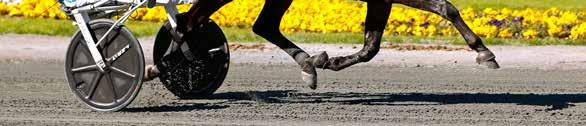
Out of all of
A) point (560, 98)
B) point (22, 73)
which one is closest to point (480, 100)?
point (560, 98)

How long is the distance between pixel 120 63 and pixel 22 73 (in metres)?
2.79

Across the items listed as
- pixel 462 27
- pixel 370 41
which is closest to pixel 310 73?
pixel 370 41

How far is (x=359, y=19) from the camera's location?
1373 centimetres

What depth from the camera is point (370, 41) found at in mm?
8039

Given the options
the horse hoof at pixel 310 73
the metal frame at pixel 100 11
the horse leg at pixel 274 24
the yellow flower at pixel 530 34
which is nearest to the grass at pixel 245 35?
the yellow flower at pixel 530 34

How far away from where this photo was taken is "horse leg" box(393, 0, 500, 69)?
7406 millimetres

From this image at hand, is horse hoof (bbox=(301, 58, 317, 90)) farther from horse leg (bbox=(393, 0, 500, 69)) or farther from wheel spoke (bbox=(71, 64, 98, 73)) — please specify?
Result: wheel spoke (bbox=(71, 64, 98, 73))

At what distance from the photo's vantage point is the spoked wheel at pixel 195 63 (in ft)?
27.1

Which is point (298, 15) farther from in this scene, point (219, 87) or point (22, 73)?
point (219, 87)

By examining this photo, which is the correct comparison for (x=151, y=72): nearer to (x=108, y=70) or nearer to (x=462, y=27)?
(x=108, y=70)

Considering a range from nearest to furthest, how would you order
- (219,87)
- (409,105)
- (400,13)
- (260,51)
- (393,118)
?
(393,118) → (409,105) → (219,87) → (260,51) → (400,13)

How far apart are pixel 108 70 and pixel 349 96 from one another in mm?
1645

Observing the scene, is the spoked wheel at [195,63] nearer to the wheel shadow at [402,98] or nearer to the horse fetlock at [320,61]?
the wheel shadow at [402,98]

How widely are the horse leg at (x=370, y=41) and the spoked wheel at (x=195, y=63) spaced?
69 centimetres
